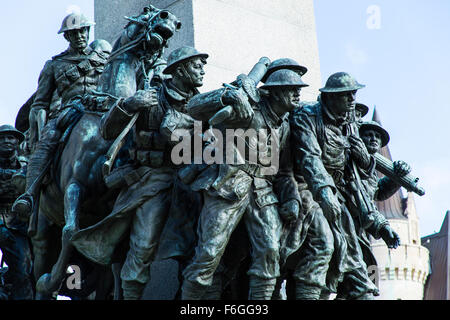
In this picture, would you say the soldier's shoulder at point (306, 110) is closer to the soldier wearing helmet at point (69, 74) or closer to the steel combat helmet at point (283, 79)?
the steel combat helmet at point (283, 79)

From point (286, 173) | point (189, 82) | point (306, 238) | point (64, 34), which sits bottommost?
point (306, 238)

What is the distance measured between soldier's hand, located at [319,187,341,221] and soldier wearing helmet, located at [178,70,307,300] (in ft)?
0.93

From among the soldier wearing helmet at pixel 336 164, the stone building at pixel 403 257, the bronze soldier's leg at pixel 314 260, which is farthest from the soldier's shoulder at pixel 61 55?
the stone building at pixel 403 257

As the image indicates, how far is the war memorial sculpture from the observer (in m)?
10.6

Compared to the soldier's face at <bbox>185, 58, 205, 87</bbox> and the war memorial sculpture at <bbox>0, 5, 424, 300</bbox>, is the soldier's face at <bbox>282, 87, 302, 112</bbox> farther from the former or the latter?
the soldier's face at <bbox>185, 58, 205, 87</bbox>

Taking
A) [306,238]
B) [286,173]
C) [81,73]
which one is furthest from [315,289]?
[81,73]

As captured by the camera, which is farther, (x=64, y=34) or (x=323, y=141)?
(x=64, y=34)

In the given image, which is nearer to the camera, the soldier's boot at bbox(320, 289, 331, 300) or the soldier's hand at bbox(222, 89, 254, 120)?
the soldier's hand at bbox(222, 89, 254, 120)

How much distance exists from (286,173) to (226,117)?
1.11 meters

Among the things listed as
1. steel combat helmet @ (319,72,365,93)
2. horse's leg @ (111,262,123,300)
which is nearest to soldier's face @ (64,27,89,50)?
horse's leg @ (111,262,123,300)

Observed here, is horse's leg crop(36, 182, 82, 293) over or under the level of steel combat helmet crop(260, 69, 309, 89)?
under

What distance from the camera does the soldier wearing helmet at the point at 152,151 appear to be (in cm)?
1098
